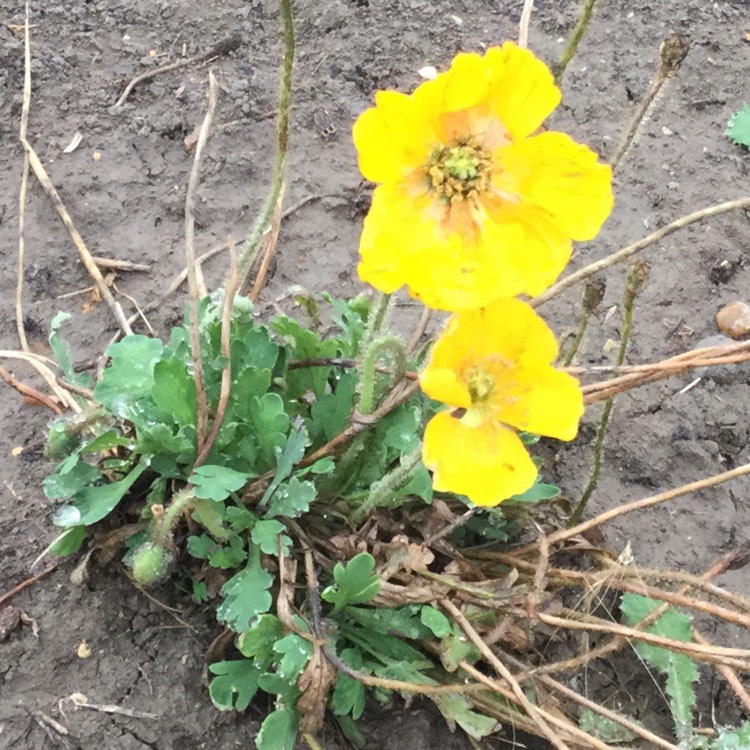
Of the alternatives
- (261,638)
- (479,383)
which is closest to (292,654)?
(261,638)

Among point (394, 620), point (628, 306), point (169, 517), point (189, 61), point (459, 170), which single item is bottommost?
point (394, 620)

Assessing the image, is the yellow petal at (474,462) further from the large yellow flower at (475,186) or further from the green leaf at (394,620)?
the green leaf at (394,620)

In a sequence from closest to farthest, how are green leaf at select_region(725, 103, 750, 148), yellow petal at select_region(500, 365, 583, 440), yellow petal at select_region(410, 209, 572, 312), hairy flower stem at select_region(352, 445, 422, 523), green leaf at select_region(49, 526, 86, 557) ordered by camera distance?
1. yellow petal at select_region(410, 209, 572, 312)
2. yellow petal at select_region(500, 365, 583, 440)
3. hairy flower stem at select_region(352, 445, 422, 523)
4. green leaf at select_region(49, 526, 86, 557)
5. green leaf at select_region(725, 103, 750, 148)

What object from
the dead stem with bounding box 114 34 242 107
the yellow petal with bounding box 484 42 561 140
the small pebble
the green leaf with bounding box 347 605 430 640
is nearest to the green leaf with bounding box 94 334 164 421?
the green leaf with bounding box 347 605 430 640

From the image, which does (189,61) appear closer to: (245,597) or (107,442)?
(107,442)

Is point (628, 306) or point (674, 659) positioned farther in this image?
point (674, 659)

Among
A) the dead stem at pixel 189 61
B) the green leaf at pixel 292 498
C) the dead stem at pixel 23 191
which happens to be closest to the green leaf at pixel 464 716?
the green leaf at pixel 292 498

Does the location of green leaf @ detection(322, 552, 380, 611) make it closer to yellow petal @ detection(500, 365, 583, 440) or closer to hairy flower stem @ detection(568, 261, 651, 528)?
yellow petal @ detection(500, 365, 583, 440)
